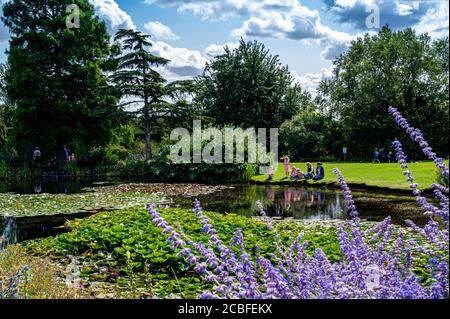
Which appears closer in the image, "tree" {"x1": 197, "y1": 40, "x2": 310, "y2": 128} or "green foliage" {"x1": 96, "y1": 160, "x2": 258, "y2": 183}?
"green foliage" {"x1": 96, "y1": 160, "x2": 258, "y2": 183}

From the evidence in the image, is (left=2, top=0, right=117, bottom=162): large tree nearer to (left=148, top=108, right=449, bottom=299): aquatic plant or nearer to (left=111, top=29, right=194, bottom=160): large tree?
(left=111, top=29, right=194, bottom=160): large tree

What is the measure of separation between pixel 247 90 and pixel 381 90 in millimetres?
12632

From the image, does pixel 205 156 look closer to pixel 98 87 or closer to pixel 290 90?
pixel 98 87

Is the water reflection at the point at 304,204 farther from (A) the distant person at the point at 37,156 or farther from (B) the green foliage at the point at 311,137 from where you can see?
(A) the distant person at the point at 37,156

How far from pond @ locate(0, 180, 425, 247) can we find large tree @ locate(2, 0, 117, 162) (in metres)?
12.0

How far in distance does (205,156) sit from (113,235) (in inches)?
742

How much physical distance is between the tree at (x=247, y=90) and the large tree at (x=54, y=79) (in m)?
11.9

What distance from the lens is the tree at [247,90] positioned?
44.9 m

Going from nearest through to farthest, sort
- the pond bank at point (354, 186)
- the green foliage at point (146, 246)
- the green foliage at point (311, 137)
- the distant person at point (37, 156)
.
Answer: the green foliage at point (146, 246), the pond bank at point (354, 186), the distant person at point (37, 156), the green foliage at point (311, 137)

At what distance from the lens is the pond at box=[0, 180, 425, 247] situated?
1314 cm

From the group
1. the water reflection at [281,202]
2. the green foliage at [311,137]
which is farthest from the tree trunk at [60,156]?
the green foliage at [311,137]

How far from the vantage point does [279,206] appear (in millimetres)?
16953

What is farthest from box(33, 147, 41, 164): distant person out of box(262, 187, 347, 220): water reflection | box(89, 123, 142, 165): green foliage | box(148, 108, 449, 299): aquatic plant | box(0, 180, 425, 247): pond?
box(148, 108, 449, 299): aquatic plant
